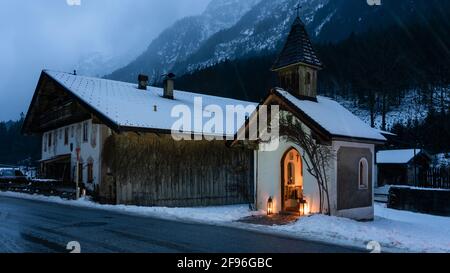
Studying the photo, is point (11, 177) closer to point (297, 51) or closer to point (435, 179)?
point (297, 51)

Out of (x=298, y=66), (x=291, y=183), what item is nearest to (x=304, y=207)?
(x=291, y=183)

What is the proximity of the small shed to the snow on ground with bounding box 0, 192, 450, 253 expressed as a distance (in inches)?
844

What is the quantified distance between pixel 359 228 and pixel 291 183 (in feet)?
22.9

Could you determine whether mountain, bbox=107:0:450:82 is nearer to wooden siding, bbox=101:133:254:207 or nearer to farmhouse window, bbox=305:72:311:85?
wooden siding, bbox=101:133:254:207

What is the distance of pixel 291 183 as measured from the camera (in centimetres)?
1998

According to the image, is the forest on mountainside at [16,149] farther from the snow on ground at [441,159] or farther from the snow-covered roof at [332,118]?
the snow-covered roof at [332,118]

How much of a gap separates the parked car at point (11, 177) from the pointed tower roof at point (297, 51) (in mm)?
23145

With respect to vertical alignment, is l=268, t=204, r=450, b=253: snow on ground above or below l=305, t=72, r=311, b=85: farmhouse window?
below

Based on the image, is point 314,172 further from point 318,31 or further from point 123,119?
point 318,31

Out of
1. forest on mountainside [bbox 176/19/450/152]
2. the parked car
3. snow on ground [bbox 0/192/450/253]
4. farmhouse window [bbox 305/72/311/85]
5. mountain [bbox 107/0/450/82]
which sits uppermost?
mountain [bbox 107/0/450/82]

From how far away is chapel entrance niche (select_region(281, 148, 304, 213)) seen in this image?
18.3 meters

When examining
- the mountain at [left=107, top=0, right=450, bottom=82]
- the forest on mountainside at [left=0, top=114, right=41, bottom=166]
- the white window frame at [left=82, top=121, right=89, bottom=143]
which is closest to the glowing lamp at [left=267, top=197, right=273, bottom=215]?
the white window frame at [left=82, top=121, right=89, bottom=143]
